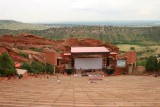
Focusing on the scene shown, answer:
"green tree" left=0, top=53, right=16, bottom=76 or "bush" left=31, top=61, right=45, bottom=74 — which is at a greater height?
"green tree" left=0, top=53, right=16, bottom=76

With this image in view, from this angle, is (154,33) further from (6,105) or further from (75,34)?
(6,105)

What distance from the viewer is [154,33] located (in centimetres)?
12700

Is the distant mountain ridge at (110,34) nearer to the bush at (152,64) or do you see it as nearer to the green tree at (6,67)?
the bush at (152,64)

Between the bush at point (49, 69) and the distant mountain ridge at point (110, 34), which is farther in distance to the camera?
the distant mountain ridge at point (110, 34)

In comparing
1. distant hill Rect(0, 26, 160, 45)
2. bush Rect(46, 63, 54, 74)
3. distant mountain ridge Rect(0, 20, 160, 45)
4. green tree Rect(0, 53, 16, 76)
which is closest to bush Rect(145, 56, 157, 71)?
bush Rect(46, 63, 54, 74)

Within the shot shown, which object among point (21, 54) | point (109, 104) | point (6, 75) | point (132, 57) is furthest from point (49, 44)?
point (109, 104)

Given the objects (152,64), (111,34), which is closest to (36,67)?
(152,64)

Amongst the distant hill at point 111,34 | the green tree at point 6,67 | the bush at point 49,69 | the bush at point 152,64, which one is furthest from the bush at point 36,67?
the distant hill at point 111,34

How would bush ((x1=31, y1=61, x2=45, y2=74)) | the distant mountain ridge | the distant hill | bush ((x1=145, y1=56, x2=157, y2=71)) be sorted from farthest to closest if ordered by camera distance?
1. the distant mountain ridge
2. the distant hill
3. bush ((x1=145, y1=56, x2=157, y2=71))
4. bush ((x1=31, y1=61, x2=45, y2=74))

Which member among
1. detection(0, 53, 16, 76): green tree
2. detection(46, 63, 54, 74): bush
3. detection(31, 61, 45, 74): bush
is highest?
detection(0, 53, 16, 76): green tree

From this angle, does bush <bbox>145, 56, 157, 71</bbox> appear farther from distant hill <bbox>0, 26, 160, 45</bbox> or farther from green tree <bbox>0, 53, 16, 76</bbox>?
distant hill <bbox>0, 26, 160, 45</bbox>

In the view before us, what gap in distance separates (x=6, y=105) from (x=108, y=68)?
138 ft

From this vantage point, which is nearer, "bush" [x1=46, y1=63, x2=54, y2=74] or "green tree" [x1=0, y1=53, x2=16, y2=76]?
"green tree" [x1=0, y1=53, x2=16, y2=76]

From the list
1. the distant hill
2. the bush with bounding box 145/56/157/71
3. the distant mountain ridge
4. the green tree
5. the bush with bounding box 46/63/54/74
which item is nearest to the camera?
the green tree
